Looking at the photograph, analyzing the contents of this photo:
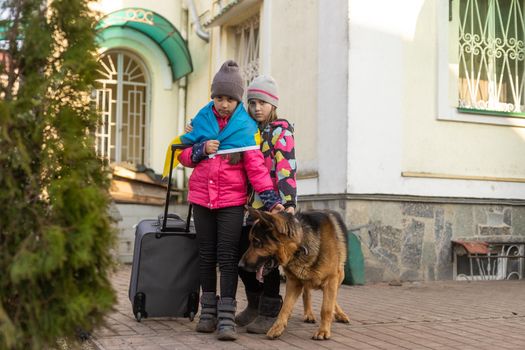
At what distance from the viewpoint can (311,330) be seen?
17.0 ft

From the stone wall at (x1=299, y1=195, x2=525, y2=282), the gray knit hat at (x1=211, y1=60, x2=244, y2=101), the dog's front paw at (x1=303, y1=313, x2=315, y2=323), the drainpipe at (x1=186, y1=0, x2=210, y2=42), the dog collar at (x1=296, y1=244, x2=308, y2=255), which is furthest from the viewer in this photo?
the drainpipe at (x1=186, y1=0, x2=210, y2=42)

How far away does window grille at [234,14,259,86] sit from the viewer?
11383 millimetres

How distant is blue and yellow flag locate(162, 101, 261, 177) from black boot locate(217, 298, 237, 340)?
0.99m

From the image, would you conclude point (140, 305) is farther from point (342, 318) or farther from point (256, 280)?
point (342, 318)

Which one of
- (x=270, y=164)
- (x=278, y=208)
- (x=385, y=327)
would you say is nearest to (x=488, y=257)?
(x=385, y=327)

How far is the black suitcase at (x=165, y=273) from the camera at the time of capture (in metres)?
5.25

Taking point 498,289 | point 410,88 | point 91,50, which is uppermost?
point 410,88

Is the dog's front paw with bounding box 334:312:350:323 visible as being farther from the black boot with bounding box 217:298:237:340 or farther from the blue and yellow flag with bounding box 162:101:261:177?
the blue and yellow flag with bounding box 162:101:261:177

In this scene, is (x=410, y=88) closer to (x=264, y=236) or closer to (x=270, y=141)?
(x=270, y=141)

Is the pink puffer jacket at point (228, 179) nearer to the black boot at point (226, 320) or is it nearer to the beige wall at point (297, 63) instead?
the black boot at point (226, 320)

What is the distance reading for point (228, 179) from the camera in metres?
4.87

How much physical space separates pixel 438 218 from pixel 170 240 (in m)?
4.43

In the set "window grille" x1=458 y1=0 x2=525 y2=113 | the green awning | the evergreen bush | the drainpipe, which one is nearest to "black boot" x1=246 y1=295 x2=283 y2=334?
the evergreen bush

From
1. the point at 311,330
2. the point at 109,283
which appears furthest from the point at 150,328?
the point at 109,283
